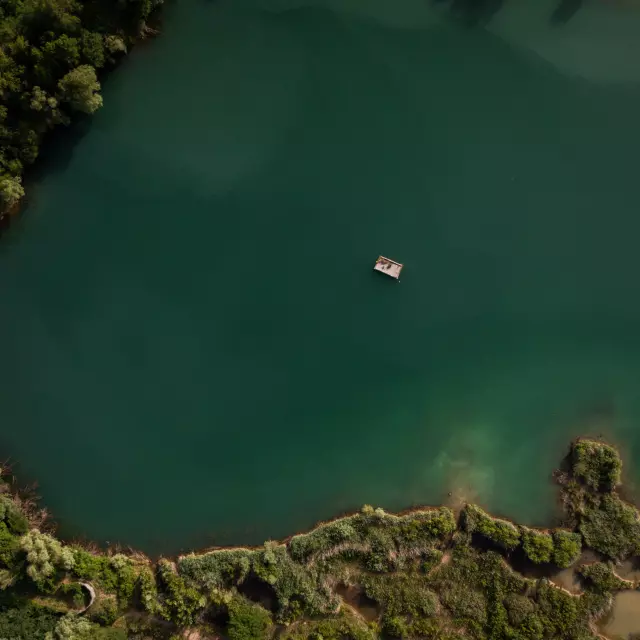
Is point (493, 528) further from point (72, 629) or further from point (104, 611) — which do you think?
point (72, 629)

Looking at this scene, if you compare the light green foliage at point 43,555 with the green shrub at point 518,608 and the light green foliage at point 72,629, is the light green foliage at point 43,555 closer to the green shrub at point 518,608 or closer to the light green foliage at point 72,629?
the light green foliage at point 72,629

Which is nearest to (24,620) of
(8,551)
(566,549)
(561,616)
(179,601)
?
(8,551)

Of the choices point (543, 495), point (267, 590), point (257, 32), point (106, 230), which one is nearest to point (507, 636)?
point (543, 495)

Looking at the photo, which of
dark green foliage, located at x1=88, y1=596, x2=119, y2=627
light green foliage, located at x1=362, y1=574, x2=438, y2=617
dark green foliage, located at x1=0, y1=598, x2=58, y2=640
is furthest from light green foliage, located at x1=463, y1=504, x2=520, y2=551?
dark green foliage, located at x1=0, y1=598, x2=58, y2=640

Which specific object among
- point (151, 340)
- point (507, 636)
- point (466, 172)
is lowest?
point (507, 636)

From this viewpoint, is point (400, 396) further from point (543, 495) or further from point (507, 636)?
point (507, 636)
